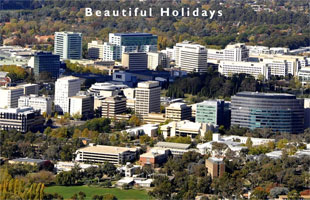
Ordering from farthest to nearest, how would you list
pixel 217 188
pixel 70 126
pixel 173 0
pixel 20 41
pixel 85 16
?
pixel 173 0
pixel 85 16
pixel 20 41
pixel 70 126
pixel 217 188

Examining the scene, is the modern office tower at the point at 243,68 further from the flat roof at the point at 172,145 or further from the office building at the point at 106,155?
the office building at the point at 106,155

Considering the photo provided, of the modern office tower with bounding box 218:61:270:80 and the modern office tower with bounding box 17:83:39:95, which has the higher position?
the modern office tower with bounding box 218:61:270:80

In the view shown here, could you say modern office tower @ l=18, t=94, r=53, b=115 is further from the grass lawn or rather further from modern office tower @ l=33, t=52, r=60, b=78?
the grass lawn

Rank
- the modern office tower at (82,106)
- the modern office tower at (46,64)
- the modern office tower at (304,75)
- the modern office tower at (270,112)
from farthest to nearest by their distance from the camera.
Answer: the modern office tower at (304,75) < the modern office tower at (46,64) < the modern office tower at (82,106) < the modern office tower at (270,112)

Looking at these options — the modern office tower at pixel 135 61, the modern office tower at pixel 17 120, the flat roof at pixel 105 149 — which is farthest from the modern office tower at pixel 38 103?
the modern office tower at pixel 135 61

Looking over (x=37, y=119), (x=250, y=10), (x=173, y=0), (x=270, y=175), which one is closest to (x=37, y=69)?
(x=37, y=119)

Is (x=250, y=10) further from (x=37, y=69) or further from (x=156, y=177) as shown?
(x=156, y=177)

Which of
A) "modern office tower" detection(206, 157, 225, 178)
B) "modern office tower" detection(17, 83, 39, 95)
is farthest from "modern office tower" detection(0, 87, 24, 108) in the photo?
"modern office tower" detection(206, 157, 225, 178)
